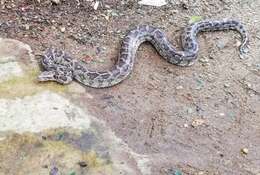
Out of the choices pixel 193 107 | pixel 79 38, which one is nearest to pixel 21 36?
pixel 79 38

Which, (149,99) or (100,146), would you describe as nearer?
(100,146)

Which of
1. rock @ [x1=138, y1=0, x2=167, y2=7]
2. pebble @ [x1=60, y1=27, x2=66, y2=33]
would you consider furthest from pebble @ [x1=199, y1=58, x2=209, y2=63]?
pebble @ [x1=60, y1=27, x2=66, y2=33]

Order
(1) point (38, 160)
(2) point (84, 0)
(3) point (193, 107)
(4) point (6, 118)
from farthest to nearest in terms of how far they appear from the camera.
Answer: (2) point (84, 0), (3) point (193, 107), (4) point (6, 118), (1) point (38, 160)

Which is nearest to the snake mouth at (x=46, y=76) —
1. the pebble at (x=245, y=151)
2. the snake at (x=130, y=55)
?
the snake at (x=130, y=55)

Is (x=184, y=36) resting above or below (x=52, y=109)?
above

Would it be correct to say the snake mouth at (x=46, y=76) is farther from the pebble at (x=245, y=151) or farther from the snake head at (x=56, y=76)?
the pebble at (x=245, y=151)

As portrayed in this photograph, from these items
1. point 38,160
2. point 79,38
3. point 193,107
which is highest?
point 79,38

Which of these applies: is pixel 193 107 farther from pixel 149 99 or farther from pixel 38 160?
pixel 38 160

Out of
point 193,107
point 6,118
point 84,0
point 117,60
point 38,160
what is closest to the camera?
point 38,160

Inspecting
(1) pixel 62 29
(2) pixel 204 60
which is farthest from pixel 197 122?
(1) pixel 62 29
